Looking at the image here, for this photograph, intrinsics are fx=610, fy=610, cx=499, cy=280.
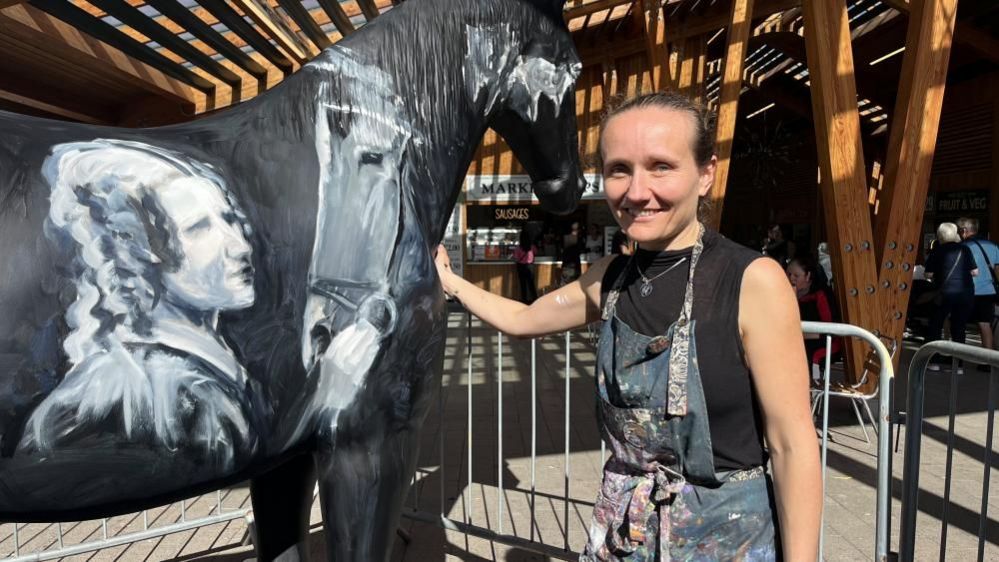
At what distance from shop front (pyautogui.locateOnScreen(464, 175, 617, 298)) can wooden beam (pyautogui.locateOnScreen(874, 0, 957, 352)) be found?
6.65 metres

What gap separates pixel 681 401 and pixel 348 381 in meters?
0.64

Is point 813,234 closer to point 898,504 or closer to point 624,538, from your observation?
point 898,504

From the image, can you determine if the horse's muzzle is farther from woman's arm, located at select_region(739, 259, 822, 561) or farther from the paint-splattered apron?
woman's arm, located at select_region(739, 259, 822, 561)

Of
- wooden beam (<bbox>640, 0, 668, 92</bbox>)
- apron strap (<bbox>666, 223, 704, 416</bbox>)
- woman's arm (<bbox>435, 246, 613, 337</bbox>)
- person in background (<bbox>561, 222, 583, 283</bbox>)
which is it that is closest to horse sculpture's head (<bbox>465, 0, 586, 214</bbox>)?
woman's arm (<bbox>435, 246, 613, 337</bbox>)

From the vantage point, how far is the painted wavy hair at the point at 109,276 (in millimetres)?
990

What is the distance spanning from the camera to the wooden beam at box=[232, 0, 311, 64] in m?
5.48

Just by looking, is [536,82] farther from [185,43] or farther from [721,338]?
[185,43]

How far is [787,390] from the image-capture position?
1154 millimetres

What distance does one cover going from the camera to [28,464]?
0.98m

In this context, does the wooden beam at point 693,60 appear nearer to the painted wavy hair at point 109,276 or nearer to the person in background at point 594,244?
the person in background at point 594,244

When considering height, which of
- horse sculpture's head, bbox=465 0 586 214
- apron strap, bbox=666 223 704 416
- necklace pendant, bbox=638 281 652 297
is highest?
horse sculpture's head, bbox=465 0 586 214

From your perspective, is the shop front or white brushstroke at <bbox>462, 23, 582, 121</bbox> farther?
the shop front

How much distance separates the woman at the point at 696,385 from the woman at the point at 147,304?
0.75 meters

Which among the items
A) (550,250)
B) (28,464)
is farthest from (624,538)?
(550,250)
